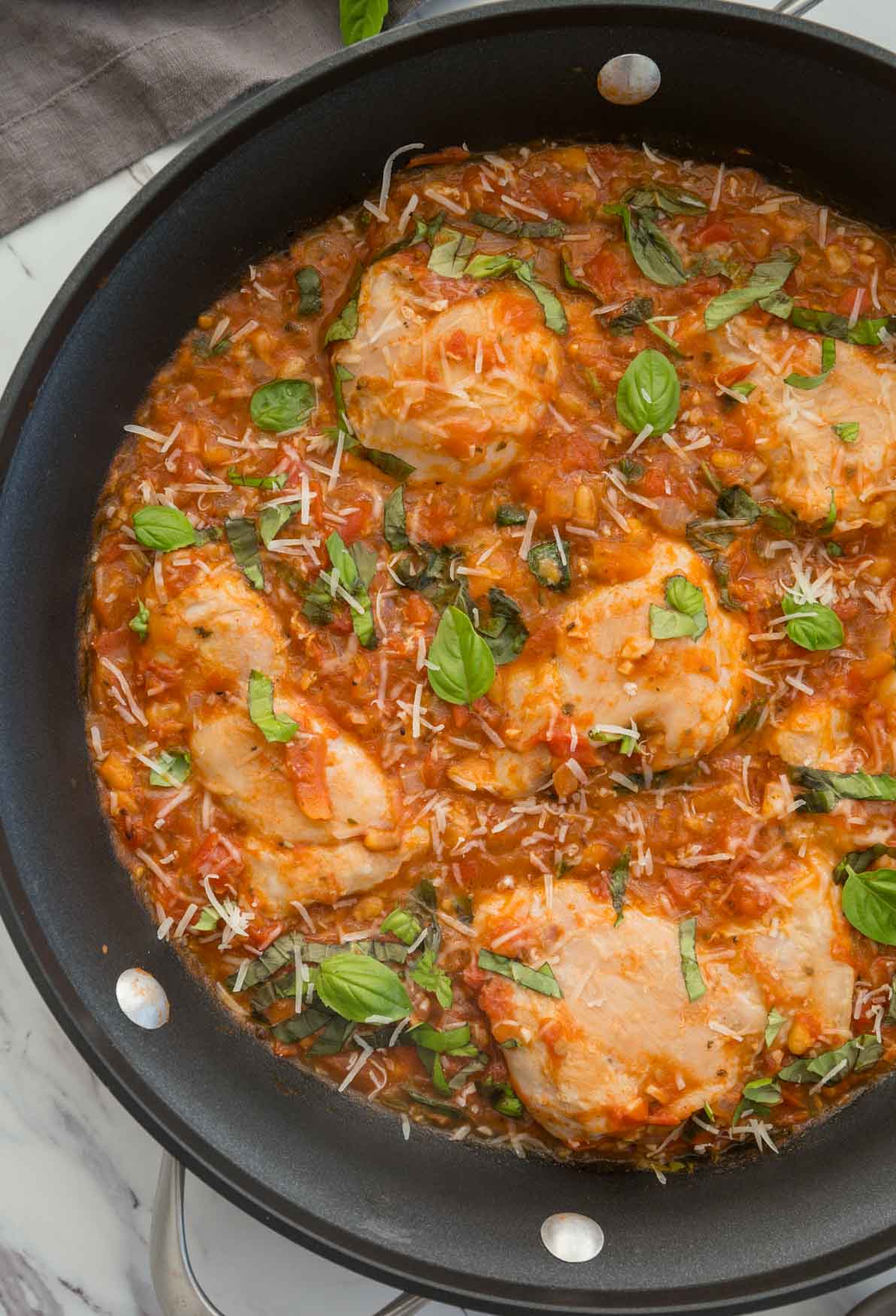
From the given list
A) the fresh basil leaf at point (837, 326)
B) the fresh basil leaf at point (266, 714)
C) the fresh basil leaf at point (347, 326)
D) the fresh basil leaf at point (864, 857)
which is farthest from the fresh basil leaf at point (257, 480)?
the fresh basil leaf at point (864, 857)

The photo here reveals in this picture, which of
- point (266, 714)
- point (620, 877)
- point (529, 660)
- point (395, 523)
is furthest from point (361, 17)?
point (620, 877)

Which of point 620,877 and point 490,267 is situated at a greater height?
point 490,267

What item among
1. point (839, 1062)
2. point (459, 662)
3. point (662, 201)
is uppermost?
point (662, 201)

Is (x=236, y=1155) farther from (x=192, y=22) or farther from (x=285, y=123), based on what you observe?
(x=192, y=22)

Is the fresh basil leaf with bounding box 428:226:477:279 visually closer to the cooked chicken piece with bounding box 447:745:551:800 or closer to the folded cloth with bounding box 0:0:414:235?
the folded cloth with bounding box 0:0:414:235

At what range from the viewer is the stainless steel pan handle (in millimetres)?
3852

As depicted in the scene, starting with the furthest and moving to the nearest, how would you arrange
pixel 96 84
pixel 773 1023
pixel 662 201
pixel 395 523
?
1. pixel 96 84
2. pixel 662 201
3. pixel 395 523
4. pixel 773 1023

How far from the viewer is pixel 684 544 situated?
381cm

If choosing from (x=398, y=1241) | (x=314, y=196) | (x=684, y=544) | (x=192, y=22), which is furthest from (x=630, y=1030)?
(x=192, y=22)

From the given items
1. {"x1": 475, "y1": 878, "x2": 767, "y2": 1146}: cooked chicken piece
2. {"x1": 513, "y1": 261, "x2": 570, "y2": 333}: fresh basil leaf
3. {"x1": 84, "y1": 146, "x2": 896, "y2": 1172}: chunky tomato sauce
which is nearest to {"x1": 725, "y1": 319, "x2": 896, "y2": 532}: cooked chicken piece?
{"x1": 84, "y1": 146, "x2": 896, "y2": 1172}: chunky tomato sauce

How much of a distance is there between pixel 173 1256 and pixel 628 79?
3.79 m

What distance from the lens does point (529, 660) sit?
149 inches

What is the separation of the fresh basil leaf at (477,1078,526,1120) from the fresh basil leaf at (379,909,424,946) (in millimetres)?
502

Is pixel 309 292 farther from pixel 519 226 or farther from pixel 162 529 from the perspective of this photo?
pixel 162 529
